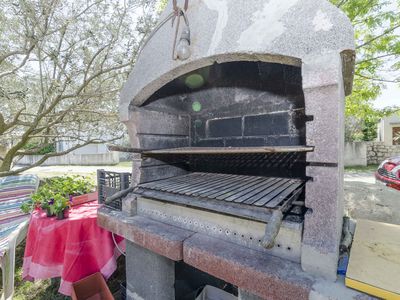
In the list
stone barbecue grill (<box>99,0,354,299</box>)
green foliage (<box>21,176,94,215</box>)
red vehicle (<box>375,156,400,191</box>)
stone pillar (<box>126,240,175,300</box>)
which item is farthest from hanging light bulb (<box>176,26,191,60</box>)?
red vehicle (<box>375,156,400,191</box>)

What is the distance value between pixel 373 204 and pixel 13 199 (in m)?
6.74

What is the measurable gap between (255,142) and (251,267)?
169cm

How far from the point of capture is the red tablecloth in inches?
99.6

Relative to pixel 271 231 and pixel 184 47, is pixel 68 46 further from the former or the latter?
pixel 271 231

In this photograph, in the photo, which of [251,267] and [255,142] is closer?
[251,267]

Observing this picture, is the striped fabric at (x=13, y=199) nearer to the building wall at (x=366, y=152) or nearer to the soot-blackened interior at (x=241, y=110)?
the soot-blackened interior at (x=241, y=110)

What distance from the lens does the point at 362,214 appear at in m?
3.11

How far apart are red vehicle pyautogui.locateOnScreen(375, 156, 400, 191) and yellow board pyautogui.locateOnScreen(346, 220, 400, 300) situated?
3629 millimetres

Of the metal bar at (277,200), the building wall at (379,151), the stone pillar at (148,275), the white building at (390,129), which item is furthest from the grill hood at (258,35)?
the white building at (390,129)

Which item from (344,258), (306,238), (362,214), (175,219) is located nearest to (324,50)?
(306,238)

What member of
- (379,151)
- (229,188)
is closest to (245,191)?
(229,188)

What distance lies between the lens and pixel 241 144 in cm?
294

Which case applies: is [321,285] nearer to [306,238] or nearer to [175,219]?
[306,238]

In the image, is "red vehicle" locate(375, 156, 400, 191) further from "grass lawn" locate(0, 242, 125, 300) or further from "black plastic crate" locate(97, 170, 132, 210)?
"grass lawn" locate(0, 242, 125, 300)
